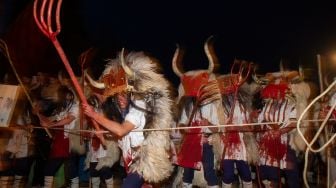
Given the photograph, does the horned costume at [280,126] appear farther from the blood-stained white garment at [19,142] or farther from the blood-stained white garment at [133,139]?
the blood-stained white garment at [19,142]

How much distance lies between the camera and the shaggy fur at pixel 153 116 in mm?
4680

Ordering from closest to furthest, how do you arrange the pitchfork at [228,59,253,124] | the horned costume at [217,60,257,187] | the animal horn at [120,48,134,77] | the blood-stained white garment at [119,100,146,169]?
the blood-stained white garment at [119,100,146,169] → the animal horn at [120,48,134,77] → the horned costume at [217,60,257,187] → the pitchfork at [228,59,253,124]

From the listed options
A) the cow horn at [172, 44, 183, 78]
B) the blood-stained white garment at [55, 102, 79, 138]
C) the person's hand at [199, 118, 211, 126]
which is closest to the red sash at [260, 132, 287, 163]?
the person's hand at [199, 118, 211, 126]

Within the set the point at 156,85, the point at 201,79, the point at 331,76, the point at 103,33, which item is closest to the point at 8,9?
the point at 156,85

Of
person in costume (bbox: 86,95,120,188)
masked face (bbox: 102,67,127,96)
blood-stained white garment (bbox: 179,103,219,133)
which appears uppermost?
masked face (bbox: 102,67,127,96)

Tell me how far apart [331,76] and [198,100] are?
7.59 ft

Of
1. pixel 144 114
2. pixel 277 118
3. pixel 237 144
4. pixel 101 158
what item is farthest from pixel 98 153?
pixel 277 118

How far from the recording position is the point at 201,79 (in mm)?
6863

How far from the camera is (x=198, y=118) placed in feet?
22.9

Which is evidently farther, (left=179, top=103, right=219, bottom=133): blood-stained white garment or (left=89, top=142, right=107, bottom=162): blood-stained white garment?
(left=89, top=142, right=107, bottom=162): blood-stained white garment

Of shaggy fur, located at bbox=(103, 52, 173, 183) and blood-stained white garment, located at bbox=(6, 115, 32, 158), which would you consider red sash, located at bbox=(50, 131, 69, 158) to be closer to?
blood-stained white garment, located at bbox=(6, 115, 32, 158)

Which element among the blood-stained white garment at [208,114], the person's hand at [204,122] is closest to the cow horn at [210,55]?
the blood-stained white garment at [208,114]

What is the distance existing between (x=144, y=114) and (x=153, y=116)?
140 millimetres

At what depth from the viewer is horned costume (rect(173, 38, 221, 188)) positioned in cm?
684
